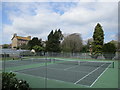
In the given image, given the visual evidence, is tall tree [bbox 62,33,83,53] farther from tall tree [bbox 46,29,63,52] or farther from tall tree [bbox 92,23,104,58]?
tall tree [bbox 92,23,104,58]

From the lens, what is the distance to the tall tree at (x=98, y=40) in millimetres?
28023

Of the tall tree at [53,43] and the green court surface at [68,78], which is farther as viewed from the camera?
the tall tree at [53,43]

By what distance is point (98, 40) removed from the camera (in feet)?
93.8

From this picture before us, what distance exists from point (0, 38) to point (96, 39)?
2828 cm

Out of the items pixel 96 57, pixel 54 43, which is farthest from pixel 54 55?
pixel 96 57

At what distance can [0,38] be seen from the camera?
2744 millimetres

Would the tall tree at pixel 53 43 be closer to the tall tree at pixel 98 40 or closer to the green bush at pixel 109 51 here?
the tall tree at pixel 98 40

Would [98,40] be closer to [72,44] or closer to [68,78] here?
[72,44]

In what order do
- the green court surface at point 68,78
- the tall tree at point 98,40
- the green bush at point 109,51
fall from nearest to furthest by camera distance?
the green court surface at point 68,78
the green bush at point 109,51
the tall tree at point 98,40

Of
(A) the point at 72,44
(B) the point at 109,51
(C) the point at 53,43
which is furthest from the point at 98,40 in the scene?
(C) the point at 53,43

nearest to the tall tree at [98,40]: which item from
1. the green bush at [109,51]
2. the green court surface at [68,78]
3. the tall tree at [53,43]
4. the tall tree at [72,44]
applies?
the green bush at [109,51]

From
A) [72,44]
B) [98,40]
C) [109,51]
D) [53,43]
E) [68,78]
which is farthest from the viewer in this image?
[53,43]

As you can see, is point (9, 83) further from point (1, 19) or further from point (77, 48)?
point (77, 48)

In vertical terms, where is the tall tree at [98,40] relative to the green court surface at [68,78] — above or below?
above
